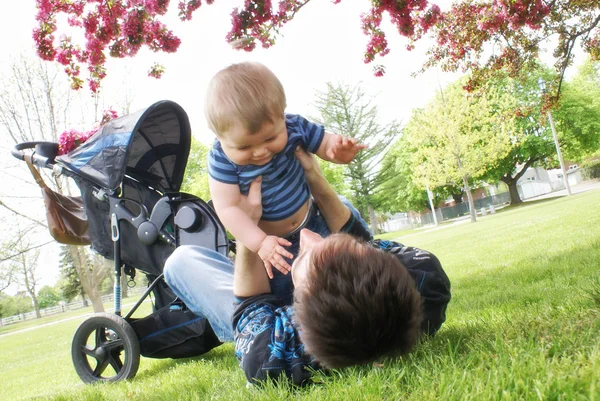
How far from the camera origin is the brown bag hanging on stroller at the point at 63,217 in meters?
4.05

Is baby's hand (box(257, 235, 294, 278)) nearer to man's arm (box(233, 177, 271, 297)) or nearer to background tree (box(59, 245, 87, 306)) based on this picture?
man's arm (box(233, 177, 271, 297))

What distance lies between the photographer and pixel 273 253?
6.12 ft

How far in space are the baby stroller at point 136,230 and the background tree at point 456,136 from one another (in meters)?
25.7

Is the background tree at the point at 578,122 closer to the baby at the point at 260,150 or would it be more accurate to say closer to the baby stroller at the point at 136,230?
the baby stroller at the point at 136,230

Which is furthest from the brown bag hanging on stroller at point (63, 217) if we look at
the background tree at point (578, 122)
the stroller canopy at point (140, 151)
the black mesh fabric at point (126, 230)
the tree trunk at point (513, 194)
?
the tree trunk at point (513, 194)

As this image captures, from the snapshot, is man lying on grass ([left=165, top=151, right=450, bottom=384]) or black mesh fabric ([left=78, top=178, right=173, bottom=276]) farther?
black mesh fabric ([left=78, top=178, right=173, bottom=276])

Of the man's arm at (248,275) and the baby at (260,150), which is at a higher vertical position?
the baby at (260,150)

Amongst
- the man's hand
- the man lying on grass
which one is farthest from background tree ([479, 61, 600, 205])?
the man lying on grass

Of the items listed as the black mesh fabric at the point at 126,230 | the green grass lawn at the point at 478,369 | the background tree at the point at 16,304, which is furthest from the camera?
the background tree at the point at 16,304

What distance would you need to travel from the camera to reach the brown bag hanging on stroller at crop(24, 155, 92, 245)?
405 cm

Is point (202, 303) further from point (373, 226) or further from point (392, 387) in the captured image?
point (373, 226)

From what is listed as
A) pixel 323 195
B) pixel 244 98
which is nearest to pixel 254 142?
pixel 244 98

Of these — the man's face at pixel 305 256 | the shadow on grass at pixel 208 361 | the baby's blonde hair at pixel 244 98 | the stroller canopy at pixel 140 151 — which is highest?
the stroller canopy at pixel 140 151

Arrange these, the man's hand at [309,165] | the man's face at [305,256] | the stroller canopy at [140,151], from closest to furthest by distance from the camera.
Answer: the man's face at [305,256], the man's hand at [309,165], the stroller canopy at [140,151]
